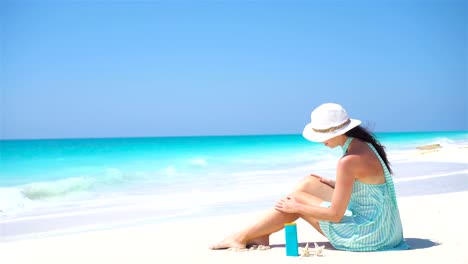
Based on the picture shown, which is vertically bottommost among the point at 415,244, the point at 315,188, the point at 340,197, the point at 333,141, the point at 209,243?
the point at 415,244

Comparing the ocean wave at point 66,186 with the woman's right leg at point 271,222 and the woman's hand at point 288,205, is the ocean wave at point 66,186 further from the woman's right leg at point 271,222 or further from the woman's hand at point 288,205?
the woman's hand at point 288,205

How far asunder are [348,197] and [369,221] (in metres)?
0.34

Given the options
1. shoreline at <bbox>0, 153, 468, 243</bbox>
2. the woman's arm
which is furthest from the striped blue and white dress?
shoreline at <bbox>0, 153, 468, 243</bbox>

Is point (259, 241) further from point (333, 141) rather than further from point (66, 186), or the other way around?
point (66, 186)

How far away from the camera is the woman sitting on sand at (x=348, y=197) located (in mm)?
4086

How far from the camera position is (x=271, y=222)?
4.46 metres

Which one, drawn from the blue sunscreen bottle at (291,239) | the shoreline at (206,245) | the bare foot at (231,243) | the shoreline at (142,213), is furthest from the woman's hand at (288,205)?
the shoreline at (142,213)

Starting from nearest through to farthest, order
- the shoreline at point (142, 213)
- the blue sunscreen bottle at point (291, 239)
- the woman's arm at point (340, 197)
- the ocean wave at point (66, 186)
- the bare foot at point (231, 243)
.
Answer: the woman's arm at point (340, 197), the blue sunscreen bottle at point (291, 239), the bare foot at point (231, 243), the shoreline at point (142, 213), the ocean wave at point (66, 186)

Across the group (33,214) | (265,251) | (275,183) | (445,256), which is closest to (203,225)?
(265,251)

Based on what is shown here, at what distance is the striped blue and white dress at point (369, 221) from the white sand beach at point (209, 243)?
92 millimetres

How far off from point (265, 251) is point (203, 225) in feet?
6.30

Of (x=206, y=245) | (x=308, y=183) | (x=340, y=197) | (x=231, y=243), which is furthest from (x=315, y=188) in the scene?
(x=206, y=245)

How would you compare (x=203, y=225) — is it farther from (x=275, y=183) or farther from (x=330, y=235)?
(x=275, y=183)

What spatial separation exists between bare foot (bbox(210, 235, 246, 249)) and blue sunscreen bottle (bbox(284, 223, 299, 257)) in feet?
1.39
